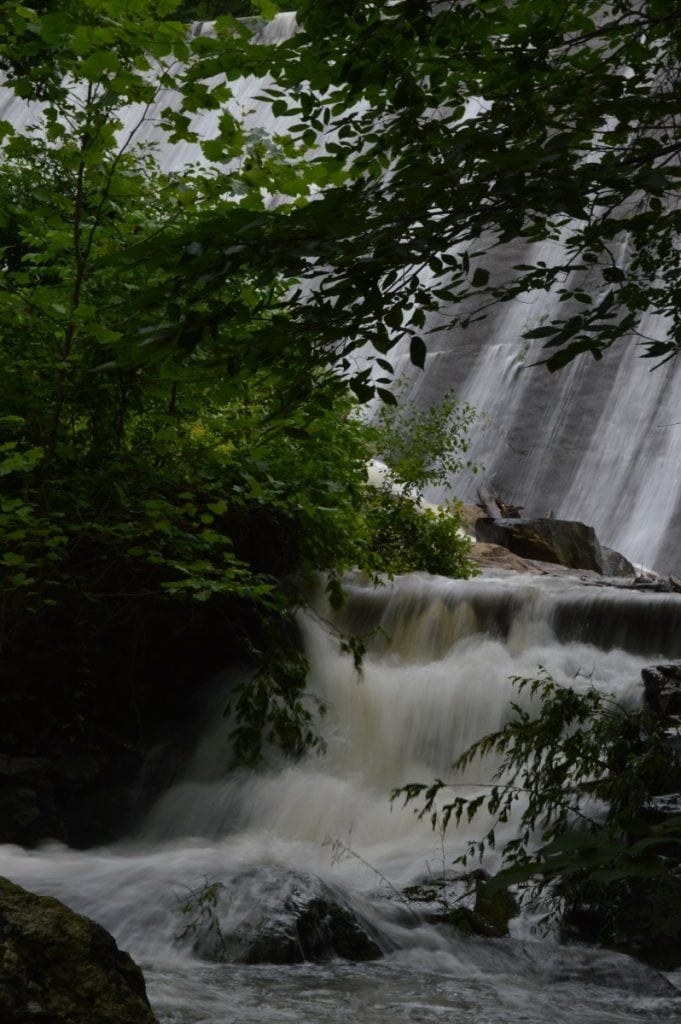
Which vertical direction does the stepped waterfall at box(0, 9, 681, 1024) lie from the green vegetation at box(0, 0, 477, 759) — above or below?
below

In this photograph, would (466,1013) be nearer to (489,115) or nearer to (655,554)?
(489,115)

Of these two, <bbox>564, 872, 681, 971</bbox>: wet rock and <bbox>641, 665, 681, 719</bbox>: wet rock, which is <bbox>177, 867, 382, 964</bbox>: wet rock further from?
<bbox>641, 665, 681, 719</bbox>: wet rock

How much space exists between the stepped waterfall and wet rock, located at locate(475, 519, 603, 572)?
2240 millimetres

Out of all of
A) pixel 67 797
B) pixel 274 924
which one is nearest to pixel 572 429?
pixel 67 797

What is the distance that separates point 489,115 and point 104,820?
6.20 m

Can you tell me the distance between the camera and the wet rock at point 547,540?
1352 centimetres

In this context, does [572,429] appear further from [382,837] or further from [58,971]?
[58,971]

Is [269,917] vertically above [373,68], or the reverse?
[373,68]

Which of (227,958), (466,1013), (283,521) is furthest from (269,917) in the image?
(283,521)

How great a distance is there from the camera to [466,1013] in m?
4.32

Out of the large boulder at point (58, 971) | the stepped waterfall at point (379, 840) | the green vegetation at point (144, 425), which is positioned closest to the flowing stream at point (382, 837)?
the stepped waterfall at point (379, 840)

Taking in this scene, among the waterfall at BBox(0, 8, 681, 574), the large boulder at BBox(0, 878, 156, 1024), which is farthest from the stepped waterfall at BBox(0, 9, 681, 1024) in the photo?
the waterfall at BBox(0, 8, 681, 574)

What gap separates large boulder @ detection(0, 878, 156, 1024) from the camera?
277 centimetres

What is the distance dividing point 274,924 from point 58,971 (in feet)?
7.54
